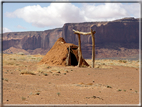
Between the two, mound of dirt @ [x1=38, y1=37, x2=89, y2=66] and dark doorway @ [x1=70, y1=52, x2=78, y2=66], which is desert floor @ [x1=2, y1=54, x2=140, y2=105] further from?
dark doorway @ [x1=70, y1=52, x2=78, y2=66]

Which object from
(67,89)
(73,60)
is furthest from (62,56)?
(67,89)

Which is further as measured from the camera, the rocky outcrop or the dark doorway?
the rocky outcrop

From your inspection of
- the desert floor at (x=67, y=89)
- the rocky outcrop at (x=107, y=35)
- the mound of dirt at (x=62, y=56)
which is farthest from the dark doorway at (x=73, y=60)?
the rocky outcrop at (x=107, y=35)

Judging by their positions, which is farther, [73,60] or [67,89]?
[73,60]

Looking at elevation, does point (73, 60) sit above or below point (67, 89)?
above

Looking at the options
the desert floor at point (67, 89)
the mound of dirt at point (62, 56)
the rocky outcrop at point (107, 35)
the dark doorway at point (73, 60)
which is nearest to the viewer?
the desert floor at point (67, 89)

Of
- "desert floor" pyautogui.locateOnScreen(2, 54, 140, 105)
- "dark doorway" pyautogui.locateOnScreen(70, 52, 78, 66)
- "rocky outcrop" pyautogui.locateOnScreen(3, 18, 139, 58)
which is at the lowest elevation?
"desert floor" pyautogui.locateOnScreen(2, 54, 140, 105)

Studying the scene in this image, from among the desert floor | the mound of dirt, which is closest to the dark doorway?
the mound of dirt

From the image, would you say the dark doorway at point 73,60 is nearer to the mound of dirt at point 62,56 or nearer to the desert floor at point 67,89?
the mound of dirt at point 62,56

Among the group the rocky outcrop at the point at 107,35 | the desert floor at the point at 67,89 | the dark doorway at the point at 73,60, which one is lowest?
the desert floor at the point at 67,89

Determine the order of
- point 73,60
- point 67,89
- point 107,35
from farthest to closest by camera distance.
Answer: point 107,35 < point 73,60 < point 67,89

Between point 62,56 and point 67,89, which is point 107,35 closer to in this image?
point 62,56

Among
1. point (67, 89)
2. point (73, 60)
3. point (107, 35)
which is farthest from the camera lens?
point (107, 35)

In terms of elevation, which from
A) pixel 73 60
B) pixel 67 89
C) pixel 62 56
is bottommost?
pixel 67 89
